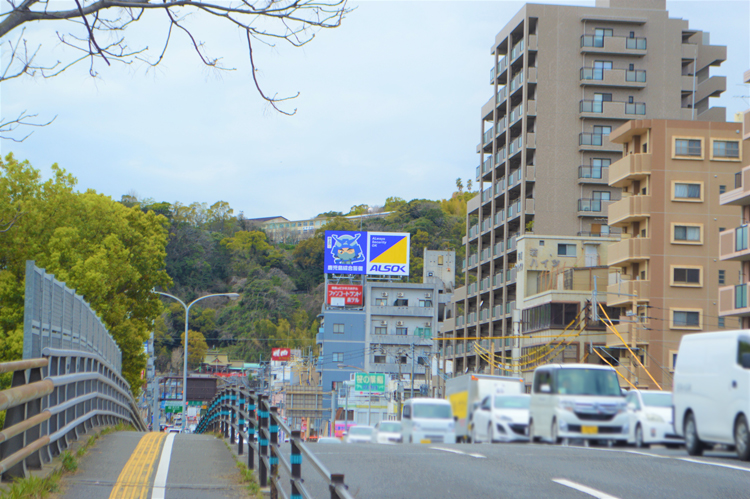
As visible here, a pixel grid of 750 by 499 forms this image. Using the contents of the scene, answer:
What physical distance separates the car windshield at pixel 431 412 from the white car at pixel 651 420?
9.18 m

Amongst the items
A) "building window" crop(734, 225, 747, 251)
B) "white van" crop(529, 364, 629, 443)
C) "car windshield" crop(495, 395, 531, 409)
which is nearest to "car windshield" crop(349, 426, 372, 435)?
"car windshield" crop(495, 395, 531, 409)

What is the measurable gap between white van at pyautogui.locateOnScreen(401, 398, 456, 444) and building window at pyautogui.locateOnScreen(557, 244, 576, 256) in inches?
1196

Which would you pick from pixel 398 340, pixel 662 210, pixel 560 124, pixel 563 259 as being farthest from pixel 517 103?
pixel 398 340

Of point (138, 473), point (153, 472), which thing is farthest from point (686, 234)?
point (138, 473)

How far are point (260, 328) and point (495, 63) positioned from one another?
172ft

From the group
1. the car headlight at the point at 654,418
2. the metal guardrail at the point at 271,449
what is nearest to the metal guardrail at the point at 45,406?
the metal guardrail at the point at 271,449

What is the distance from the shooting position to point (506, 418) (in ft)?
80.7

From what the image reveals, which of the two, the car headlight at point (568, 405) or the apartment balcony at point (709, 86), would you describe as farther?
the apartment balcony at point (709, 86)

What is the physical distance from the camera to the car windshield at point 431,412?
29766 millimetres

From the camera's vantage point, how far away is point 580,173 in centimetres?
6162

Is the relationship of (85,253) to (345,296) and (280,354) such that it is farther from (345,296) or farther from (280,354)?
(280,354)

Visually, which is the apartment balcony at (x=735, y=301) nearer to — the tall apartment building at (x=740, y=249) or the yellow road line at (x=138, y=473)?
the tall apartment building at (x=740, y=249)

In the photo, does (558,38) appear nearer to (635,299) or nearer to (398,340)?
(635,299)

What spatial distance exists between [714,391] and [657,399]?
315 inches
